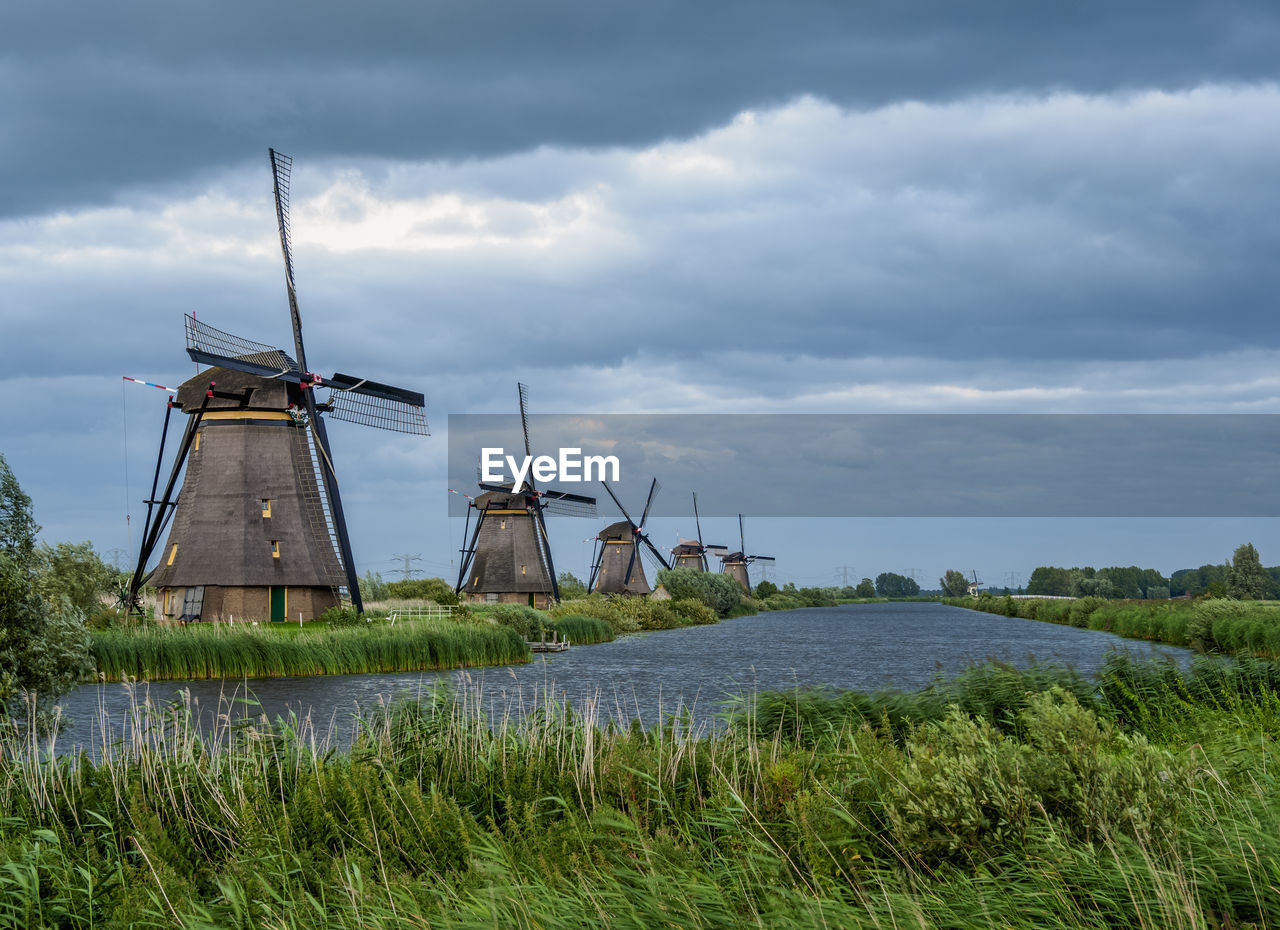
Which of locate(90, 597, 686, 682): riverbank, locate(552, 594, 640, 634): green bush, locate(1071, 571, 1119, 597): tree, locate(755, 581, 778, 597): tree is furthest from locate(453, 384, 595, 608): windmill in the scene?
locate(1071, 571, 1119, 597): tree

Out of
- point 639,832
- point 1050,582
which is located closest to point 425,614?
point 639,832

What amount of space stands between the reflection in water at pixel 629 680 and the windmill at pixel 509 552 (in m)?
9.40

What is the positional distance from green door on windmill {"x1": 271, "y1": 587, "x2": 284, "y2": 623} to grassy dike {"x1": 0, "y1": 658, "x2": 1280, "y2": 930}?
80.1 feet

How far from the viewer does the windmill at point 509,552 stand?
5659 cm

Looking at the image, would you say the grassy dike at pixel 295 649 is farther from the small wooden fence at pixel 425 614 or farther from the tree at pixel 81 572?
the tree at pixel 81 572

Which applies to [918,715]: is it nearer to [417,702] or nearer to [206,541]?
[417,702]

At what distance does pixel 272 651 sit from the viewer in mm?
26594

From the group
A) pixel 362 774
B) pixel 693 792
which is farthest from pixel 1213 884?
pixel 362 774

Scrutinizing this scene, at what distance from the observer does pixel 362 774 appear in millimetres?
7766

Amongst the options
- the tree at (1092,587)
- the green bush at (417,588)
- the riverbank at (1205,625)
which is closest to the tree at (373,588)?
the green bush at (417,588)

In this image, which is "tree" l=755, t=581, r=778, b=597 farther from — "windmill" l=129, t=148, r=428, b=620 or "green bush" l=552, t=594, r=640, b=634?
"windmill" l=129, t=148, r=428, b=620

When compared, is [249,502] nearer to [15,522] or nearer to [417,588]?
[15,522]

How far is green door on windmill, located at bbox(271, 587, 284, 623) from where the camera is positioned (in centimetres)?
3288

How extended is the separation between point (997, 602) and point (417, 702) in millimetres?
106418
